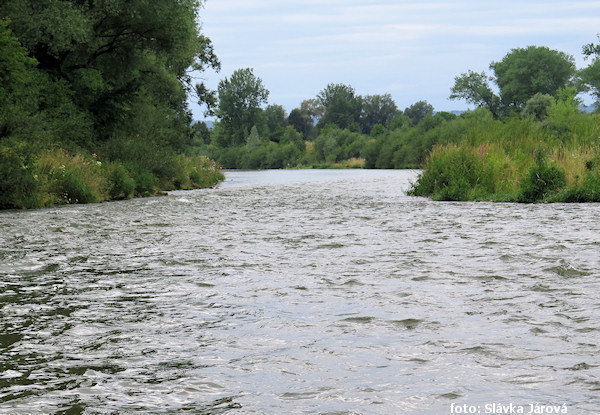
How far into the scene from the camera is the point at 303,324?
5414 millimetres

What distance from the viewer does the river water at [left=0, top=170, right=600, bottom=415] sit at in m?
3.75

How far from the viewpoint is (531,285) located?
6.81 meters

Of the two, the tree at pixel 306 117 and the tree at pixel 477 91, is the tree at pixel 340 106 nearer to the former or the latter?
the tree at pixel 306 117

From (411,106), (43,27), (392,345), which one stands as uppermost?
(411,106)

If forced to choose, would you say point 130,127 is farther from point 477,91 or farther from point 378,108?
point 378,108

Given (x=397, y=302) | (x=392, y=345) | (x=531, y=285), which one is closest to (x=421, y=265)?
(x=531, y=285)

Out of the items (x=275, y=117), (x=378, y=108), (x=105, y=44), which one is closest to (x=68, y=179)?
(x=105, y=44)

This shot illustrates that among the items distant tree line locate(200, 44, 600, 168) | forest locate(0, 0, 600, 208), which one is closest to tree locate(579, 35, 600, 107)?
distant tree line locate(200, 44, 600, 168)

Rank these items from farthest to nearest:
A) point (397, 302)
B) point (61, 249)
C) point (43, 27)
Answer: point (43, 27)
point (61, 249)
point (397, 302)

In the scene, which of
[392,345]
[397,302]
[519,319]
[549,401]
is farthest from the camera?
[397,302]

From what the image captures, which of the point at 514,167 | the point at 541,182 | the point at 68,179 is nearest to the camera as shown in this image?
the point at 541,182

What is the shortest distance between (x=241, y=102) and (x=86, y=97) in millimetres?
111122

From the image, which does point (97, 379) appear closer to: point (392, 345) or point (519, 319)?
point (392, 345)

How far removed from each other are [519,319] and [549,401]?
191 cm
